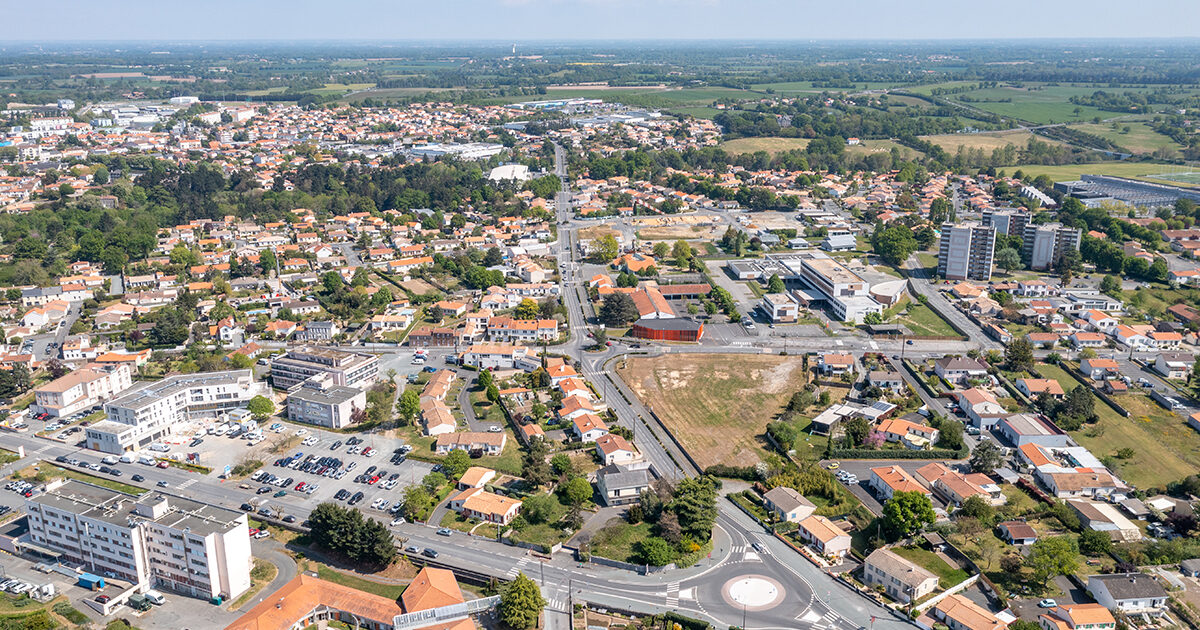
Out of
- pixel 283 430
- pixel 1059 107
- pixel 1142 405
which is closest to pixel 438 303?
pixel 283 430

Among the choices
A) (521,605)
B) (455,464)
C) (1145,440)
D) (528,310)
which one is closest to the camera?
(521,605)

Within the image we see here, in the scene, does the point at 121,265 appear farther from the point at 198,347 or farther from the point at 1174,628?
the point at 1174,628

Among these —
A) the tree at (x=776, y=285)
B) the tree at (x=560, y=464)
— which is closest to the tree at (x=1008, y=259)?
the tree at (x=776, y=285)

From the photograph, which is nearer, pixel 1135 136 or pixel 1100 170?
pixel 1100 170

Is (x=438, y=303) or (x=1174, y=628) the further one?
(x=438, y=303)

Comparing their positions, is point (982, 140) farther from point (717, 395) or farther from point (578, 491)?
point (578, 491)

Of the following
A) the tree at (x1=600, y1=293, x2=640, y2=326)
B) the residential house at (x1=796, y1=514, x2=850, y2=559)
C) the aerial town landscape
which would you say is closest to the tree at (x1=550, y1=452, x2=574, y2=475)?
the aerial town landscape

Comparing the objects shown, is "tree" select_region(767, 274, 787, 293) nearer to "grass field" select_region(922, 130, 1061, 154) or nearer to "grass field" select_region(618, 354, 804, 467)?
"grass field" select_region(618, 354, 804, 467)

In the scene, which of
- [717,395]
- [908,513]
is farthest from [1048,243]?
[908,513]
